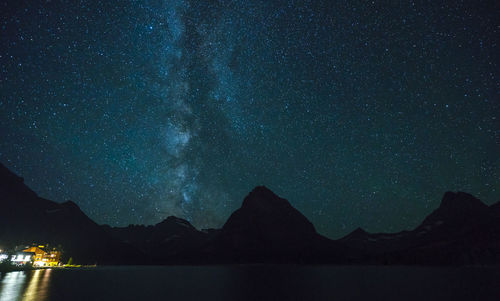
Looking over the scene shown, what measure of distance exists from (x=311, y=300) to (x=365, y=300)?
730cm

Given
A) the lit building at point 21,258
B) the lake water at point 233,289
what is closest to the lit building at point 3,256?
the lit building at point 21,258

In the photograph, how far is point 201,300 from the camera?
121 feet

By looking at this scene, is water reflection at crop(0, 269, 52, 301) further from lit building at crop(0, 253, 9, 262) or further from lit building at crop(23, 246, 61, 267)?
lit building at crop(23, 246, 61, 267)

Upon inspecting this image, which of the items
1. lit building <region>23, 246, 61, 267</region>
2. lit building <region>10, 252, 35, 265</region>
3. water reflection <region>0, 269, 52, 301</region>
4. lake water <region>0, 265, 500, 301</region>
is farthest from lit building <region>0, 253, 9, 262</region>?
water reflection <region>0, 269, 52, 301</region>

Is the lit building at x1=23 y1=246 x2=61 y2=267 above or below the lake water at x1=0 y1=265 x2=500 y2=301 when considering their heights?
above

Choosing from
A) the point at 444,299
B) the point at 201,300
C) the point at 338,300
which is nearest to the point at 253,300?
the point at 201,300

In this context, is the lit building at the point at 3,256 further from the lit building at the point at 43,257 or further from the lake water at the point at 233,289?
the lake water at the point at 233,289

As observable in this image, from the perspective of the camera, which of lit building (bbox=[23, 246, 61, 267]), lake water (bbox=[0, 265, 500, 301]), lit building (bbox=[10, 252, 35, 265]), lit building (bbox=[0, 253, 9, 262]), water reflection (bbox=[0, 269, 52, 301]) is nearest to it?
water reflection (bbox=[0, 269, 52, 301])

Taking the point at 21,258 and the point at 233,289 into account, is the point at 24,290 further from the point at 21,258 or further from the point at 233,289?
the point at 21,258

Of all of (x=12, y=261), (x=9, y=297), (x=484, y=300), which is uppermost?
(x=12, y=261)

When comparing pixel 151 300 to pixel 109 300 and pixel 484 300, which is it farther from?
pixel 484 300

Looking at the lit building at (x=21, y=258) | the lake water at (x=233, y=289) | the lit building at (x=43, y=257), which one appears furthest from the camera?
the lit building at (x=43, y=257)

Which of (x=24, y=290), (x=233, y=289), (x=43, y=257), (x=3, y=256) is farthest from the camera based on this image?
(x=43, y=257)

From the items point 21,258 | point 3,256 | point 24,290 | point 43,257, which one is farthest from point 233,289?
point 43,257
